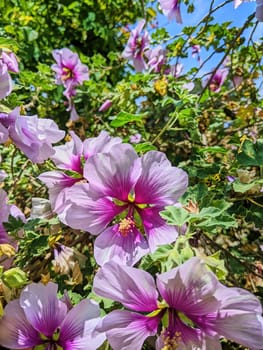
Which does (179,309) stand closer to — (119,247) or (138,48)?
(119,247)

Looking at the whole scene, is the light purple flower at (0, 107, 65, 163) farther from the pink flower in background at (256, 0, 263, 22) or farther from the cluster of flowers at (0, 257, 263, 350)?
the pink flower in background at (256, 0, 263, 22)

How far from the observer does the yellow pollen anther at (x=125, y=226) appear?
0.72m

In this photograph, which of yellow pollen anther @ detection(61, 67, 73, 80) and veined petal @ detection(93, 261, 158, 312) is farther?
yellow pollen anther @ detection(61, 67, 73, 80)

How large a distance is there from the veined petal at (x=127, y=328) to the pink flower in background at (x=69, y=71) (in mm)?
1172

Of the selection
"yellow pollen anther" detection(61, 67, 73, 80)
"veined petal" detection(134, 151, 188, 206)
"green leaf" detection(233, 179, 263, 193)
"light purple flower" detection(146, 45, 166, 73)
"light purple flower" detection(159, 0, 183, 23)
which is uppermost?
"light purple flower" detection(159, 0, 183, 23)

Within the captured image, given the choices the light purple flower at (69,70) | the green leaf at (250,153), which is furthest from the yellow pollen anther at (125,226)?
the light purple flower at (69,70)

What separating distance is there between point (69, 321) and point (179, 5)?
0.71 meters

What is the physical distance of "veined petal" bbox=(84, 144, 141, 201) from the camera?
706mm

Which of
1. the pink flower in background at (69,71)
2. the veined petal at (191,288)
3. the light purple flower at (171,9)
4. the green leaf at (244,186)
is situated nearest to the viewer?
the veined petal at (191,288)

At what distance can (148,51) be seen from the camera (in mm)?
Answer: 1706

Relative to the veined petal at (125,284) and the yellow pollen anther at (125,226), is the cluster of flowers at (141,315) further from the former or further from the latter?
the yellow pollen anther at (125,226)

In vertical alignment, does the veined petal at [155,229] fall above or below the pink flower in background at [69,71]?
below

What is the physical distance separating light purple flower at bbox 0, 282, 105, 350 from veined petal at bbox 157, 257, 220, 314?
15cm

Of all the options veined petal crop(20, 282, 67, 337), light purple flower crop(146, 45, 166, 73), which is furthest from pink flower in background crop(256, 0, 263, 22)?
light purple flower crop(146, 45, 166, 73)
